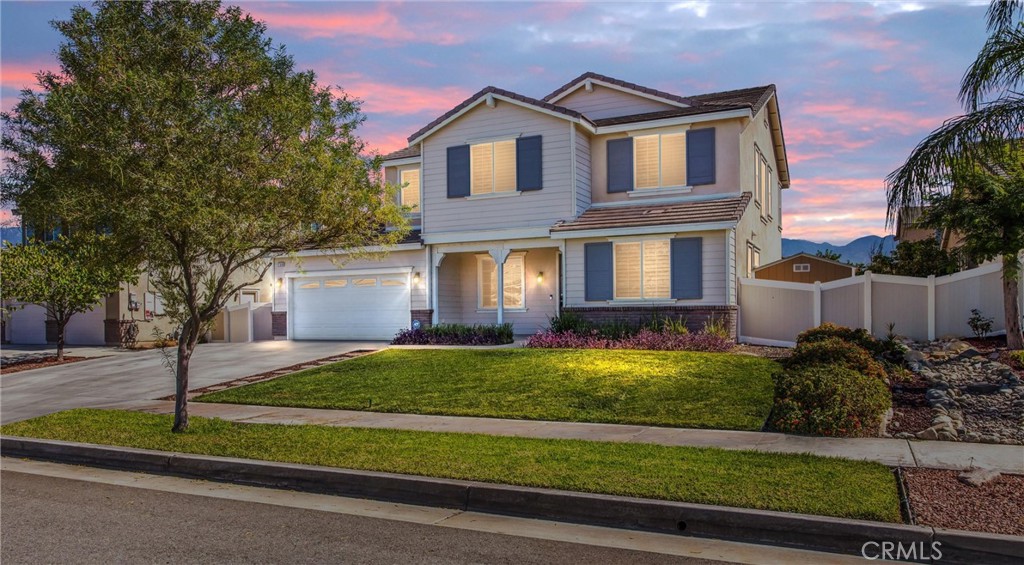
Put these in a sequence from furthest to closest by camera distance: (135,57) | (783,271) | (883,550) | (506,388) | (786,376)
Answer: (783,271)
(506,388)
(786,376)
(135,57)
(883,550)

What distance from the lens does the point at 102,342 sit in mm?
27750

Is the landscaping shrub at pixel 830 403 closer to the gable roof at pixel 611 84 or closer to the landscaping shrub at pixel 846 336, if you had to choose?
the landscaping shrub at pixel 846 336

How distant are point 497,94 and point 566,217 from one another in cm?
429

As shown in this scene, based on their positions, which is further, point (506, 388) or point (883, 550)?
point (506, 388)

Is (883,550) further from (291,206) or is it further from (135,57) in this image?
(135,57)

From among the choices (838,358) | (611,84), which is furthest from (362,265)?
(838,358)

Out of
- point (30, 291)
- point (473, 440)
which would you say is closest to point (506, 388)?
point (473, 440)

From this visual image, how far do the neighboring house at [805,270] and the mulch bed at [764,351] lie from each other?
15.9ft

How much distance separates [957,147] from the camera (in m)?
8.56

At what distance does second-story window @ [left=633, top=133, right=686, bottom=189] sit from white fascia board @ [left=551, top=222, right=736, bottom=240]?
2416 millimetres

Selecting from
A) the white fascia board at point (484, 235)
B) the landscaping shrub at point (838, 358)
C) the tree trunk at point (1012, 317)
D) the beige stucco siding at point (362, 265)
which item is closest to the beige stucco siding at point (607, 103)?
the white fascia board at point (484, 235)

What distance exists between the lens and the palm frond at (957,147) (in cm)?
853

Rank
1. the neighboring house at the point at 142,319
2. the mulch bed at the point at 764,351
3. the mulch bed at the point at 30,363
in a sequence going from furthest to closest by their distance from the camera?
the neighboring house at the point at 142,319 → the mulch bed at the point at 30,363 → the mulch bed at the point at 764,351

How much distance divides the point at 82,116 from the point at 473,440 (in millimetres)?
6345
